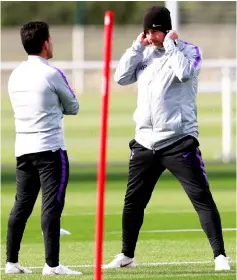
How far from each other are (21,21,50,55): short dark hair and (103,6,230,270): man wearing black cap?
2.51 feet

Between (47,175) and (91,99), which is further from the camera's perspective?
(91,99)

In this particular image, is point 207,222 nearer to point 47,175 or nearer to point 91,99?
point 47,175

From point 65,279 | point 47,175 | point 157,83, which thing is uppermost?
point 157,83

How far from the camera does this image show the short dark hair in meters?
10.1

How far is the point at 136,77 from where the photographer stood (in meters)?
10.5

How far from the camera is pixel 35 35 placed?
10.1 m

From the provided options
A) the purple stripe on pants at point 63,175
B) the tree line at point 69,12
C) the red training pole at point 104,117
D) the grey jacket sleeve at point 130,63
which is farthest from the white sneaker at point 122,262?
the tree line at point 69,12

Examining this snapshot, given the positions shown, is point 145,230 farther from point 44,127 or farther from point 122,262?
point 44,127

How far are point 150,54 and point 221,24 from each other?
26905mm

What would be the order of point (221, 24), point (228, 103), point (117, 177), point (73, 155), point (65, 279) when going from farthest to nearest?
point (221, 24), point (73, 155), point (228, 103), point (117, 177), point (65, 279)

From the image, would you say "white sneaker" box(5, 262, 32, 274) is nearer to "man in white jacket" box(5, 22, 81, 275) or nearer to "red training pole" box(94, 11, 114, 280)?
"man in white jacket" box(5, 22, 81, 275)

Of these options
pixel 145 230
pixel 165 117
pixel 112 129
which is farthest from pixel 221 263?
pixel 112 129

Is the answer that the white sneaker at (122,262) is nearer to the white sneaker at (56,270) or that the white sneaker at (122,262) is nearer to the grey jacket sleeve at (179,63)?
the white sneaker at (56,270)

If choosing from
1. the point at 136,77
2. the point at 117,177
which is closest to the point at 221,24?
the point at 117,177
